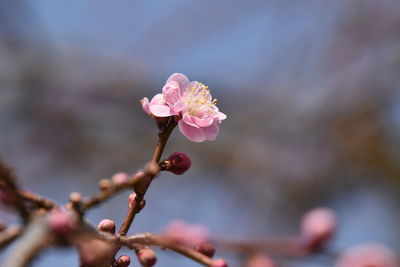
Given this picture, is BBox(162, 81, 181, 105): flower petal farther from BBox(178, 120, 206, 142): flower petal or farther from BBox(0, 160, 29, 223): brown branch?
BBox(0, 160, 29, 223): brown branch

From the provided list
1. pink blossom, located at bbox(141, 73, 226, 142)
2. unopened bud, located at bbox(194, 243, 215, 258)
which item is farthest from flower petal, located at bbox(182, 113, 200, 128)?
unopened bud, located at bbox(194, 243, 215, 258)

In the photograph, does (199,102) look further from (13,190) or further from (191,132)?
(13,190)

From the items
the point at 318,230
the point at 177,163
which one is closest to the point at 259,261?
the point at 318,230

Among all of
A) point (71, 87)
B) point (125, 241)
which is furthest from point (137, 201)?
point (71, 87)

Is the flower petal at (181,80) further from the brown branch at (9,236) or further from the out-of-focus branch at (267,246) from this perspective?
the brown branch at (9,236)

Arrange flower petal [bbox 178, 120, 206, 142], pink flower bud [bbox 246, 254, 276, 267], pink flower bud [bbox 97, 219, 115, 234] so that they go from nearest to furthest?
pink flower bud [bbox 97, 219, 115, 234], pink flower bud [bbox 246, 254, 276, 267], flower petal [bbox 178, 120, 206, 142]

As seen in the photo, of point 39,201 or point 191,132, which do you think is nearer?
point 39,201
